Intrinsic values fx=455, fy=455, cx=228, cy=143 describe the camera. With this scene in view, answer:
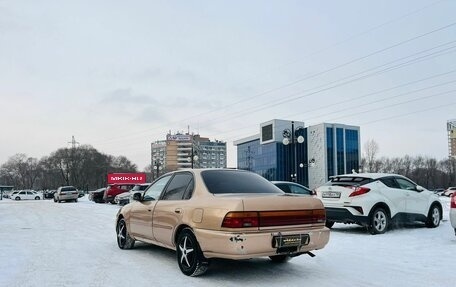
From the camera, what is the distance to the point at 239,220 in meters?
5.80

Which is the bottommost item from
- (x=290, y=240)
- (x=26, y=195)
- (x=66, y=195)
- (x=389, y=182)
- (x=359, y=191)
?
(x=26, y=195)

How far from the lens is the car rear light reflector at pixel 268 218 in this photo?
19.1ft

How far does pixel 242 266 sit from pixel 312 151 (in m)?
92.9

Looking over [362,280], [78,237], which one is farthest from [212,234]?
[78,237]

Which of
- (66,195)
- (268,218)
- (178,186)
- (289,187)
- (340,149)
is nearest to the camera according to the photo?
(268,218)

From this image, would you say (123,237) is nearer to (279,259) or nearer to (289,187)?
(279,259)

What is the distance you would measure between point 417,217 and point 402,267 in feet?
17.8

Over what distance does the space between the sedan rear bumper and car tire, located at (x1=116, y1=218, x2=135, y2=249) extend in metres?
3.05

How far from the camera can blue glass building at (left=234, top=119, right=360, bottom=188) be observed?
313ft

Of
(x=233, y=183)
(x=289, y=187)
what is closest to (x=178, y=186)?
(x=233, y=183)

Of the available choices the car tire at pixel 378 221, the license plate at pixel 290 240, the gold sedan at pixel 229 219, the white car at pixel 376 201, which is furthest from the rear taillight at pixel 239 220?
the car tire at pixel 378 221

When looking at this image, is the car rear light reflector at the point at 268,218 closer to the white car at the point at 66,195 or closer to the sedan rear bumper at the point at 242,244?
the sedan rear bumper at the point at 242,244

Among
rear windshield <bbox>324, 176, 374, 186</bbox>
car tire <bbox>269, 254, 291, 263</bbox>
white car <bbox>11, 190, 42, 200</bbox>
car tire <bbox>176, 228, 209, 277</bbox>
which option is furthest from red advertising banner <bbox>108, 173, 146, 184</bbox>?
car tire <bbox>176, 228, 209, 277</bbox>

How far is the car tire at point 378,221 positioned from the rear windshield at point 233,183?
4.56 m
